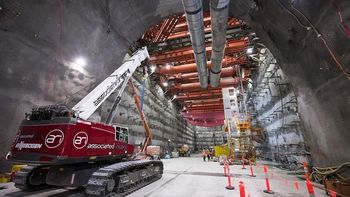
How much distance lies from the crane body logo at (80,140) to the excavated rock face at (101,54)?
4.01 metres

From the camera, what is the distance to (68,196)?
16.2 feet

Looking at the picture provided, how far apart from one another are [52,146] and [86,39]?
6851 mm

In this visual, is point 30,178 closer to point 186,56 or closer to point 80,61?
point 80,61

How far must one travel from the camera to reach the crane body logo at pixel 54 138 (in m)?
3.95

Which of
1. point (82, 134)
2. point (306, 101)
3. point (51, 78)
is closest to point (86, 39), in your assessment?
point (51, 78)

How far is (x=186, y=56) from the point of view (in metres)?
15.8

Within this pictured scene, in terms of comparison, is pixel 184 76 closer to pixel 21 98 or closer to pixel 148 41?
pixel 148 41

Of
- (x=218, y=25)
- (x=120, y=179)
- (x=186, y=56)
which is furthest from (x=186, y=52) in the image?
(x=120, y=179)

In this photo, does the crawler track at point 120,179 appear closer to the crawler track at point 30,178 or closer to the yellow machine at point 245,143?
the crawler track at point 30,178

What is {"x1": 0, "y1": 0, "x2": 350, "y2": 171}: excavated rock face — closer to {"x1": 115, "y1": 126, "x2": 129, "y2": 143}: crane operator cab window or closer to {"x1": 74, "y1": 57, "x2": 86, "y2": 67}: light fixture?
{"x1": 74, "y1": 57, "x2": 86, "y2": 67}: light fixture

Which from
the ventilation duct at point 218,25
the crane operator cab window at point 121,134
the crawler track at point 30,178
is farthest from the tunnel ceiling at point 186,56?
the crawler track at point 30,178

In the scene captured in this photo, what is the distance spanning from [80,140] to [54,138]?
559 mm

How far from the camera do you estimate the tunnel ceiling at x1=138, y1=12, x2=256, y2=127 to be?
1388cm

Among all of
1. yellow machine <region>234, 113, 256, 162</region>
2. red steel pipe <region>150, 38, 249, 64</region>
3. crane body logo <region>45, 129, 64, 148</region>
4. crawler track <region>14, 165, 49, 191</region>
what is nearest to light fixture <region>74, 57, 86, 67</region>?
crawler track <region>14, 165, 49, 191</region>
